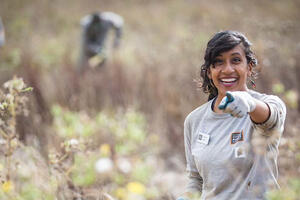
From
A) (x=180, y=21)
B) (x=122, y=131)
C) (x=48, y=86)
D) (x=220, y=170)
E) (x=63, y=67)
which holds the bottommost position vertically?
(x=220, y=170)

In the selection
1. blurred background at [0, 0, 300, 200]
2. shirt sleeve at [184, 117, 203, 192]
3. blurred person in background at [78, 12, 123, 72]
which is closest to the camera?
shirt sleeve at [184, 117, 203, 192]

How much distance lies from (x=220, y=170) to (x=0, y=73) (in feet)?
13.7

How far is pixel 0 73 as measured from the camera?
4.87 metres

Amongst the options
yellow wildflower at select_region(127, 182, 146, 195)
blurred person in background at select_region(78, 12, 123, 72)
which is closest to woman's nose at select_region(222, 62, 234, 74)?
yellow wildflower at select_region(127, 182, 146, 195)

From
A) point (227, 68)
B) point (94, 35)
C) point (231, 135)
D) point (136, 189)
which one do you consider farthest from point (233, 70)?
point (94, 35)

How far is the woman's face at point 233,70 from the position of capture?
4.57 ft

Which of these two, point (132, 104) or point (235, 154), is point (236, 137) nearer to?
point (235, 154)

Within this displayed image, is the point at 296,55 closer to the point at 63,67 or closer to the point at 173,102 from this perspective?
the point at 173,102

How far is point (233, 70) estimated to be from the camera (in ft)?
4.54

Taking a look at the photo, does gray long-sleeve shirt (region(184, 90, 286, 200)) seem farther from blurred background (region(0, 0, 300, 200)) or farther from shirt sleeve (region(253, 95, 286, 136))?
blurred background (region(0, 0, 300, 200))

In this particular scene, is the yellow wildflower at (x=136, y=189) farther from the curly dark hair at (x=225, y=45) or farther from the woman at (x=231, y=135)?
the curly dark hair at (x=225, y=45)

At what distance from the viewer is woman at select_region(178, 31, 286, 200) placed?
122 cm

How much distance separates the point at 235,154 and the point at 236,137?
2.3 inches

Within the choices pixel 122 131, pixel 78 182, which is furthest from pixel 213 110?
pixel 122 131
